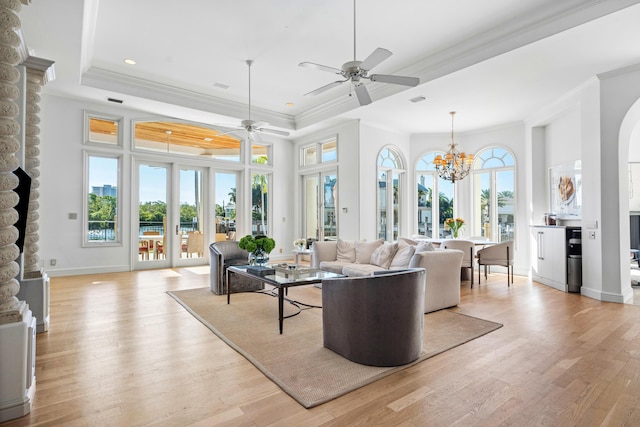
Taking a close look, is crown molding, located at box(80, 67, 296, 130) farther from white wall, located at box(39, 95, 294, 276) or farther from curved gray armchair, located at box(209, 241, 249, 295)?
curved gray armchair, located at box(209, 241, 249, 295)

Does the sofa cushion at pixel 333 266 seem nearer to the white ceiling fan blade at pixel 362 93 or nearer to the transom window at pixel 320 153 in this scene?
the white ceiling fan blade at pixel 362 93

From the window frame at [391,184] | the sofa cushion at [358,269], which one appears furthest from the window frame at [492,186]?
the sofa cushion at [358,269]

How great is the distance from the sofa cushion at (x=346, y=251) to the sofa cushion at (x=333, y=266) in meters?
0.18

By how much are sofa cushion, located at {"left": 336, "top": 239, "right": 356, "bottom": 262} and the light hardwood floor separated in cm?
241

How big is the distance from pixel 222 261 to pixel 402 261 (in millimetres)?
2673

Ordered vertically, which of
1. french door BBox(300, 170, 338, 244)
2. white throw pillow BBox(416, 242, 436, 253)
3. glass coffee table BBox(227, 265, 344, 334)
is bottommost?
glass coffee table BBox(227, 265, 344, 334)

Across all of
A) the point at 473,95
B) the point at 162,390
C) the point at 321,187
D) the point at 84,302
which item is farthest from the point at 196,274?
the point at 473,95

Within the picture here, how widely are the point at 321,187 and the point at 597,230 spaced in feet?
18.6

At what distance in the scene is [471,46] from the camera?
16.0ft

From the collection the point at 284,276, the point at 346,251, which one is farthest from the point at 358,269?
the point at 284,276

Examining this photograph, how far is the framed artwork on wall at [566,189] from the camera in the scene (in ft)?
20.0

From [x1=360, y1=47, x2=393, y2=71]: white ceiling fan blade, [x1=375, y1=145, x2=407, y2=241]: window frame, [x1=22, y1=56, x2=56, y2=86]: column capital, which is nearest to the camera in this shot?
[x1=360, y1=47, x2=393, y2=71]: white ceiling fan blade

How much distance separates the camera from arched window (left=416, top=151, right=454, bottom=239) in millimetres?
8784

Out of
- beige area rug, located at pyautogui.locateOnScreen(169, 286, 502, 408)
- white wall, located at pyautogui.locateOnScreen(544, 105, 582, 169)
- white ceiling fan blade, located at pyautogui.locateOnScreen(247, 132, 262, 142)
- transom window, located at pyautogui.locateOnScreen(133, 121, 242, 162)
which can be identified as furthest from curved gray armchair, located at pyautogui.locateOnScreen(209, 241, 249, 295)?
white wall, located at pyautogui.locateOnScreen(544, 105, 582, 169)
